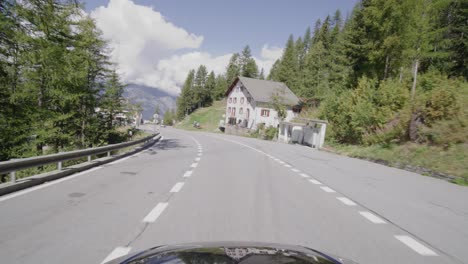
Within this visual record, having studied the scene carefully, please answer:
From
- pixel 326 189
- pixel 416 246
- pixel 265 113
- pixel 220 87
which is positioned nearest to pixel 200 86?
pixel 220 87

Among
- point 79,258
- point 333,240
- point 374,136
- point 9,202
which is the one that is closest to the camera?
point 79,258

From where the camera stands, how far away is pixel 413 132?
18375mm

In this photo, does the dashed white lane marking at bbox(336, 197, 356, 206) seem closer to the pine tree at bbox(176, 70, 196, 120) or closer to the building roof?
the building roof

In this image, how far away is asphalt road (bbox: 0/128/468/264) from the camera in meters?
4.00

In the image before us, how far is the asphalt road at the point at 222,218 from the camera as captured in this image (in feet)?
13.1

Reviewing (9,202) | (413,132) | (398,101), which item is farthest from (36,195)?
(398,101)

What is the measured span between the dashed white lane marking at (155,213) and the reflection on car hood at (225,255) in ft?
9.13

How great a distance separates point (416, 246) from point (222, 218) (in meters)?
2.94

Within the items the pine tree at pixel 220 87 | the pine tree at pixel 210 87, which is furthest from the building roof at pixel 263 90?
the pine tree at pixel 210 87

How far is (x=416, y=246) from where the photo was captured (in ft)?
14.5

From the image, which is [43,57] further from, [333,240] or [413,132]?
[413,132]

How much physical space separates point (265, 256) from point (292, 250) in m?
0.37

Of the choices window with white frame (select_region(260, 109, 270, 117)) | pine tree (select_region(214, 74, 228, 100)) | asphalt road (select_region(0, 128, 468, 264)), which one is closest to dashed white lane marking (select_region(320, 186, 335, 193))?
asphalt road (select_region(0, 128, 468, 264))

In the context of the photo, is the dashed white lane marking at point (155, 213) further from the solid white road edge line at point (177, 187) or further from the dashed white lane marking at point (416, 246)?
the dashed white lane marking at point (416, 246)
